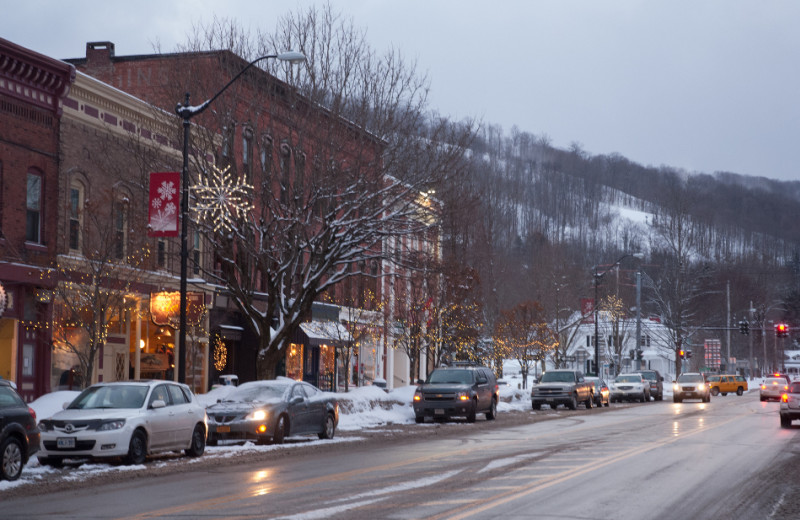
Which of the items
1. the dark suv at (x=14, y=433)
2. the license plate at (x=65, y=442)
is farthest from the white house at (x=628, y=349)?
the dark suv at (x=14, y=433)

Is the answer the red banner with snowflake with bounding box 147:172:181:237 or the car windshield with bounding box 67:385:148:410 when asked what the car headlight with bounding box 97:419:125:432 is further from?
the red banner with snowflake with bounding box 147:172:181:237

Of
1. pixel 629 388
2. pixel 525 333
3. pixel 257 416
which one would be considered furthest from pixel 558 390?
pixel 257 416

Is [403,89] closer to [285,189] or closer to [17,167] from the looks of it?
[285,189]

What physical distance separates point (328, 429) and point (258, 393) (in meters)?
2.43

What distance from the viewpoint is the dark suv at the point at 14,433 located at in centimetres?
1546

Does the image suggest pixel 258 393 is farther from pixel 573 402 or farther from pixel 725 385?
pixel 725 385

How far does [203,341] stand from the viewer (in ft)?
119

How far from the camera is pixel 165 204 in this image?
79.0 ft

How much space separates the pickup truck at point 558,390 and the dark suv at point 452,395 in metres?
10.1


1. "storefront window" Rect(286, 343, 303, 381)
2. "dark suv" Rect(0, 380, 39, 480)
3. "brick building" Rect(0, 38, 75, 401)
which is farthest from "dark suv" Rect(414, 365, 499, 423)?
"dark suv" Rect(0, 380, 39, 480)

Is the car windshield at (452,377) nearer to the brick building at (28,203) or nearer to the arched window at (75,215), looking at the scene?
the arched window at (75,215)

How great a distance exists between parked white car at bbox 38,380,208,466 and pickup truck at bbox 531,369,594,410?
84.0ft

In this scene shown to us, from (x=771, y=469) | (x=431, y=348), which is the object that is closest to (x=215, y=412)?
(x=771, y=469)

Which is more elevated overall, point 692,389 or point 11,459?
point 11,459
